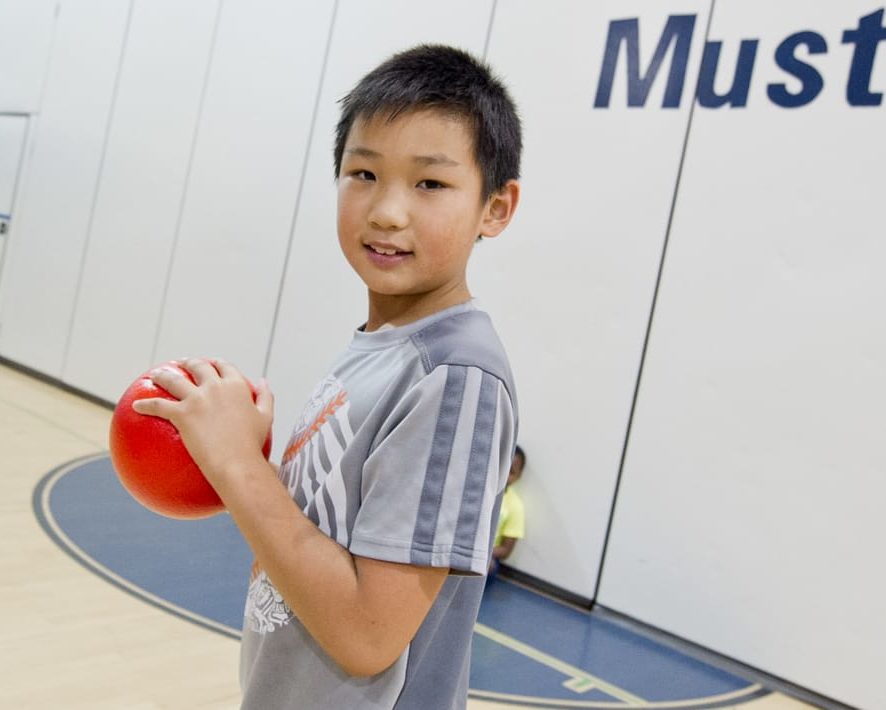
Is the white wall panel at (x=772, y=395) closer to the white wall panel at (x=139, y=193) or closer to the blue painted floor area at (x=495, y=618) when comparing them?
the blue painted floor area at (x=495, y=618)

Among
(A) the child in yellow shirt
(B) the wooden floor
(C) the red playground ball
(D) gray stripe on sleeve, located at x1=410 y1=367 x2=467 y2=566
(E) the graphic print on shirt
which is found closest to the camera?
(D) gray stripe on sleeve, located at x1=410 y1=367 x2=467 y2=566

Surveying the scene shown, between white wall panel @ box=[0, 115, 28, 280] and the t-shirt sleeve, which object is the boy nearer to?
the t-shirt sleeve

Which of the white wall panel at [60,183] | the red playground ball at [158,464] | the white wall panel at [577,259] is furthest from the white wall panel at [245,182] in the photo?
the red playground ball at [158,464]

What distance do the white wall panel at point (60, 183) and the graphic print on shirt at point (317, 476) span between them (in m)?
5.94

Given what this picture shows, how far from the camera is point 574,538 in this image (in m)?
3.71

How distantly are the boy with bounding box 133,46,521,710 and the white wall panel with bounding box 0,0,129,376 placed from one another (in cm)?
599

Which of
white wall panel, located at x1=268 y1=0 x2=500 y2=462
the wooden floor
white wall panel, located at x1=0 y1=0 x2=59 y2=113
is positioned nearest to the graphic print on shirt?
the wooden floor

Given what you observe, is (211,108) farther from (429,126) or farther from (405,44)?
(429,126)

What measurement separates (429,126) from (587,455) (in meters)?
2.86

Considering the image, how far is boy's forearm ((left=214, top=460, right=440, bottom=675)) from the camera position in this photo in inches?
34.0

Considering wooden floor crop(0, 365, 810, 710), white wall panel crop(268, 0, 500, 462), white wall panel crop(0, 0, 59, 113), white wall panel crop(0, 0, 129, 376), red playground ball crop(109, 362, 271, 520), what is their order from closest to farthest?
1. red playground ball crop(109, 362, 271, 520)
2. wooden floor crop(0, 365, 810, 710)
3. white wall panel crop(268, 0, 500, 462)
4. white wall panel crop(0, 0, 129, 376)
5. white wall panel crop(0, 0, 59, 113)

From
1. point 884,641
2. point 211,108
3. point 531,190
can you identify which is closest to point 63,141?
point 211,108

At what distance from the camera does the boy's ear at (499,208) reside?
108 centimetres

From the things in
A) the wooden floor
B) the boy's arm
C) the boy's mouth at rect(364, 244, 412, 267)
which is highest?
the boy's mouth at rect(364, 244, 412, 267)
